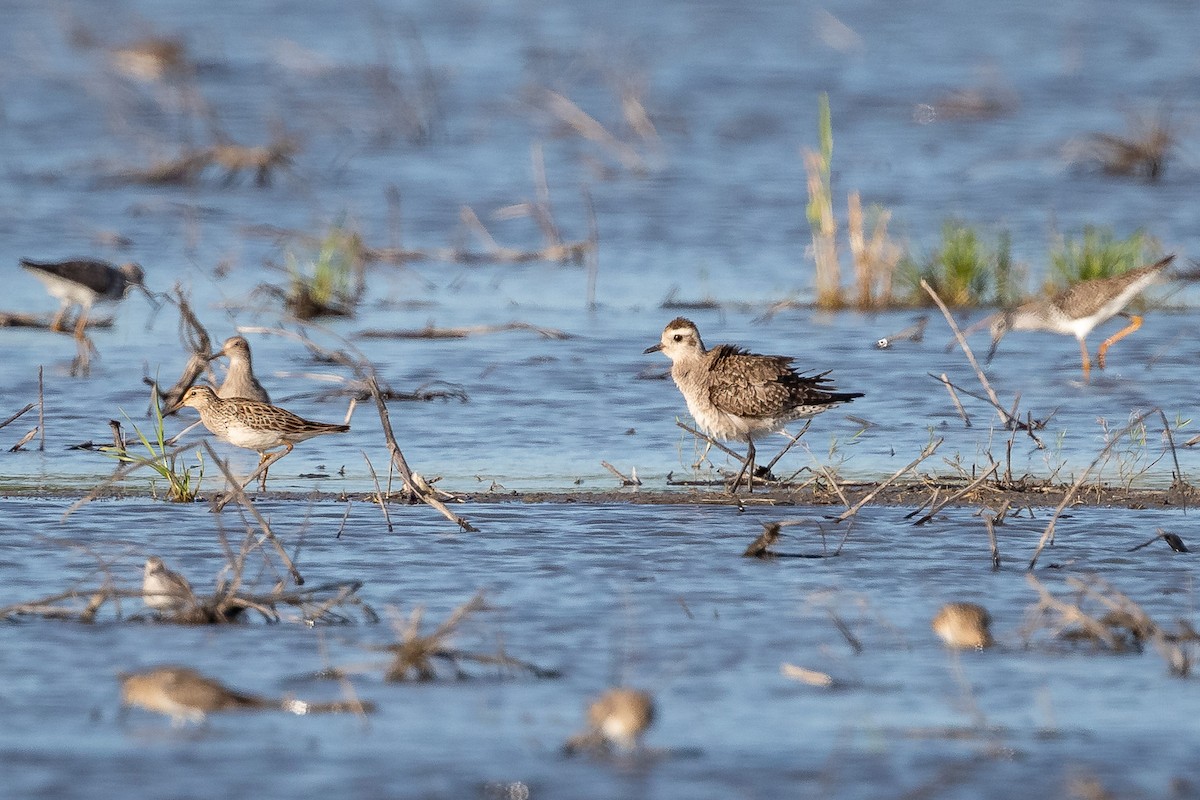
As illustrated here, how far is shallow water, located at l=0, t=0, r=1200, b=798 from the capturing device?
5.51 metres

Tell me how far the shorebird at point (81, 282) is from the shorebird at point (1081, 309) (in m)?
6.07

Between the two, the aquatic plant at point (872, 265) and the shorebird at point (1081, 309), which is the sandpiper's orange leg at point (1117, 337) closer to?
the shorebird at point (1081, 309)

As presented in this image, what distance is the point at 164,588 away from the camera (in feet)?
21.8

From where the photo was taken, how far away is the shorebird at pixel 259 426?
9539 mm

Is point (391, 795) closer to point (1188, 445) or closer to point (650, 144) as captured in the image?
point (1188, 445)

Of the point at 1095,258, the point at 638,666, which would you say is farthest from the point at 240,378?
the point at 1095,258

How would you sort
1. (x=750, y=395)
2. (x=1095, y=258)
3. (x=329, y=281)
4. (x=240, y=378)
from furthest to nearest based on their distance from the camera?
(x=1095, y=258), (x=329, y=281), (x=240, y=378), (x=750, y=395)

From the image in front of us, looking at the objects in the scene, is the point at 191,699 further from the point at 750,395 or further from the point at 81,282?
the point at 81,282

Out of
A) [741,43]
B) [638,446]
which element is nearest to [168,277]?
[638,446]

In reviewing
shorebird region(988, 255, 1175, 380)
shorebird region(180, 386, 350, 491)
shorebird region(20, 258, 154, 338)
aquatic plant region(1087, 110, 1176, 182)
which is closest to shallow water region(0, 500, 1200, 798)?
shorebird region(180, 386, 350, 491)

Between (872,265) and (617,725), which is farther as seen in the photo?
(872,265)

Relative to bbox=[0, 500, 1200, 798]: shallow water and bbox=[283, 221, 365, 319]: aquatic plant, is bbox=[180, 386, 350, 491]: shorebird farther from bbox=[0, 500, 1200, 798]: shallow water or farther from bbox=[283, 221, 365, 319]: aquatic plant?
bbox=[283, 221, 365, 319]: aquatic plant

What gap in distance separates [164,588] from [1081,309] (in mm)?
8340

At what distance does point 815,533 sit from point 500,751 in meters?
3.11
